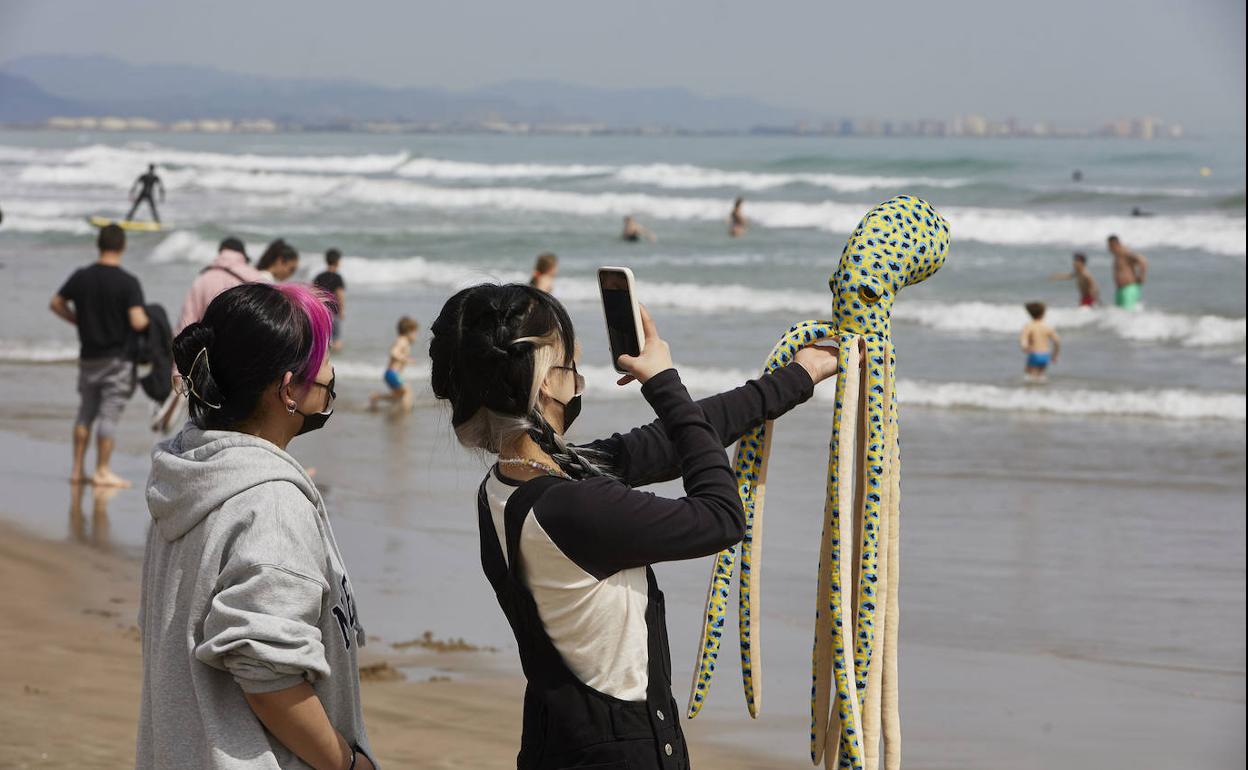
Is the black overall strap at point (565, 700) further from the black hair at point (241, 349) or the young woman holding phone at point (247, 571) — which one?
the black hair at point (241, 349)

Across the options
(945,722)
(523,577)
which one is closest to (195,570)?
(523,577)

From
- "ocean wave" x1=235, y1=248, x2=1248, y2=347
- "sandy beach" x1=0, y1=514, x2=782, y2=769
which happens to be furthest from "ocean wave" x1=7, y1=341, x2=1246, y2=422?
"sandy beach" x1=0, y1=514, x2=782, y2=769

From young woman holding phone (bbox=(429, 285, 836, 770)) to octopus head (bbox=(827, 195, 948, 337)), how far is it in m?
0.29

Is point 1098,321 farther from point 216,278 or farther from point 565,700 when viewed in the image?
point 565,700

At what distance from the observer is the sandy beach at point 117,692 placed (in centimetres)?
463

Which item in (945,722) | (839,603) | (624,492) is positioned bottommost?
(945,722)

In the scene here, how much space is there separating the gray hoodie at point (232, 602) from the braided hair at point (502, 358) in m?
0.26

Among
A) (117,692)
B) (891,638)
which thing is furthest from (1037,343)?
(891,638)

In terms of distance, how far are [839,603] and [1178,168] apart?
1921 inches

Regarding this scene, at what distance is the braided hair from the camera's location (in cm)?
196

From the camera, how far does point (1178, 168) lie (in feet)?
153

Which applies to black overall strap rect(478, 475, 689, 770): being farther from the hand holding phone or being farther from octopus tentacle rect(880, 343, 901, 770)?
octopus tentacle rect(880, 343, 901, 770)

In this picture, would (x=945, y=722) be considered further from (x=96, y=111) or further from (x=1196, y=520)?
(x=96, y=111)

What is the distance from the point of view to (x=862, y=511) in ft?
6.98
